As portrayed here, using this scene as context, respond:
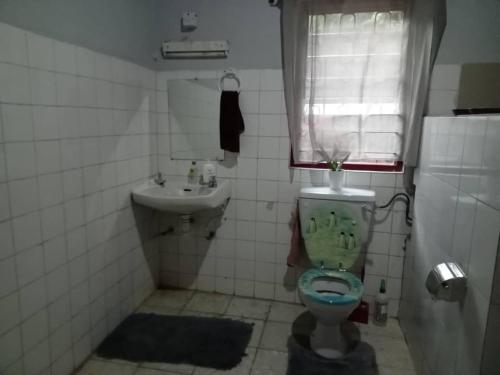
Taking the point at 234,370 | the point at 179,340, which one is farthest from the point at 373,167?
the point at 179,340

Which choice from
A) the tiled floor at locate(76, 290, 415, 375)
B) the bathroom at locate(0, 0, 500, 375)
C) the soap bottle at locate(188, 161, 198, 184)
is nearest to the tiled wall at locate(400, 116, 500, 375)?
the bathroom at locate(0, 0, 500, 375)

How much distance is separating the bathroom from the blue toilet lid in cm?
1

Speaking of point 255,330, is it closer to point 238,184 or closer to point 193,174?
point 238,184

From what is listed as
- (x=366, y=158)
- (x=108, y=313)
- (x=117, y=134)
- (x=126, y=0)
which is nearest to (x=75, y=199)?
(x=117, y=134)

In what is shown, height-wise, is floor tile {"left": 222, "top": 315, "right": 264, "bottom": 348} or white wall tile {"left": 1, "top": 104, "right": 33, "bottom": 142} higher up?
white wall tile {"left": 1, "top": 104, "right": 33, "bottom": 142}

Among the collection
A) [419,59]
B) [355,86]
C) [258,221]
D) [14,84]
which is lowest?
[258,221]

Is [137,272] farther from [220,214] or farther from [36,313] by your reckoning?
[36,313]

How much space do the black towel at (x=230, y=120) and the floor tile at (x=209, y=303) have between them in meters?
1.09

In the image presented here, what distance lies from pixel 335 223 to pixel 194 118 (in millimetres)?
1161

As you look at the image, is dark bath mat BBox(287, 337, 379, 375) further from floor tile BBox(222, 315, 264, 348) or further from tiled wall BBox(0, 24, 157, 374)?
tiled wall BBox(0, 24, 157, 374)

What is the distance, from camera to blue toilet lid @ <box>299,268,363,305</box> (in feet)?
5.64

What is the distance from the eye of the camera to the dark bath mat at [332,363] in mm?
1777

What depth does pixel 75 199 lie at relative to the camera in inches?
65.9

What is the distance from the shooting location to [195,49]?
2203 mm
